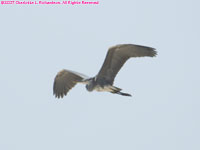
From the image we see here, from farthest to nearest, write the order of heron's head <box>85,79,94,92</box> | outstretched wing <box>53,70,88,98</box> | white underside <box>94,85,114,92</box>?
outstretched wing <box>53,70,88,98</box> < heron's head <box>85,79,94,92</box> < white underside <box>94,85,114,92</box>

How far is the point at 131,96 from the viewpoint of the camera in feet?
51.9

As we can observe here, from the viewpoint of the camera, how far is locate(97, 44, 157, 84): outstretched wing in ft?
50.3

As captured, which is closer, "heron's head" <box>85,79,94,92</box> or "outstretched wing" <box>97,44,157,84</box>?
"outstretched wing" <box>97,44,157,84</box>

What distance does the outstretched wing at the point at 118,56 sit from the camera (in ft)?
50.3

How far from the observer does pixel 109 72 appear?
52.5 feet

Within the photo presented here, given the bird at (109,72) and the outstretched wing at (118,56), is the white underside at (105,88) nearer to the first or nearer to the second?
the bird at (109,72)

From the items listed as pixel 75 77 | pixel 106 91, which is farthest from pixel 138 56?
pixel 75 77

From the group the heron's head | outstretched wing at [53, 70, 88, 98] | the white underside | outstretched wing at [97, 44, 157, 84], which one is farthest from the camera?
outstretched wing at [53, 70, 88, 98]

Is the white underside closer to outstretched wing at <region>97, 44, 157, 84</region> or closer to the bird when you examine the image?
the bird

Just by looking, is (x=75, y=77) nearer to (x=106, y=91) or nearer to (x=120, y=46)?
(x=106, y=91)

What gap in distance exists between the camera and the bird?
15359 mm

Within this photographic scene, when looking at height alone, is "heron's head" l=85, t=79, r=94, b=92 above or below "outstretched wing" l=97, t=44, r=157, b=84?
below

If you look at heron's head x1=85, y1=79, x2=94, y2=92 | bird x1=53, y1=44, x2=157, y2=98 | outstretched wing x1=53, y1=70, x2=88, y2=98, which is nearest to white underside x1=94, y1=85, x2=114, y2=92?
bird x1=53, y1=44, x2=157, y2=98

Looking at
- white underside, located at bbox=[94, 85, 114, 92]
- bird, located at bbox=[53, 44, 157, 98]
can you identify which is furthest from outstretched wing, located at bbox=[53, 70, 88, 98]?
white underside, located at bbox=[94, 85, 114, 92]
